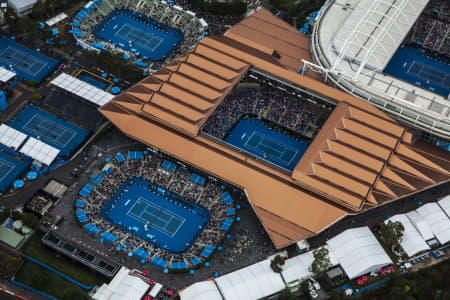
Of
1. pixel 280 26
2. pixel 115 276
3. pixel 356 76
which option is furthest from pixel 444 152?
pixel 115 276

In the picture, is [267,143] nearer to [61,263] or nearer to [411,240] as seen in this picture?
[411,240]

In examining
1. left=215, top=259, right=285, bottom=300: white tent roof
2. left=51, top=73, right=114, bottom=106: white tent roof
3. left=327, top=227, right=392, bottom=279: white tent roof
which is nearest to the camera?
left=215, top=259, right=285, bottom=300: white tent roof

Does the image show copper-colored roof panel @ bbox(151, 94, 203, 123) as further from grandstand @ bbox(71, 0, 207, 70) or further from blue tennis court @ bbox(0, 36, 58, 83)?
blue tennis court @ bbox(0, 36, 58, 83)

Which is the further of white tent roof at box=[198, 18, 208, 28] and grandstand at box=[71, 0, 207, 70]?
white tent roof at box=[198, 18, 208, 28]

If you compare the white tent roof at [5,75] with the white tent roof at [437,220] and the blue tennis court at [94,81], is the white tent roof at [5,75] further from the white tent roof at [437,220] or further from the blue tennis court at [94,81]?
the white tent roof at [437,220]

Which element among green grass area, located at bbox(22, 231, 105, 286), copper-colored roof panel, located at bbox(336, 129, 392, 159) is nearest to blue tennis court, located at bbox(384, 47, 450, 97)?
copper-colored roof panel, located at bbox(336, 129, 392, 159)

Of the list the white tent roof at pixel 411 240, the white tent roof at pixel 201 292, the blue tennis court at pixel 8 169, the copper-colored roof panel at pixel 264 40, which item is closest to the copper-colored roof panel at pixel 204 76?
the copper-colored roof panel at pixel 264 40

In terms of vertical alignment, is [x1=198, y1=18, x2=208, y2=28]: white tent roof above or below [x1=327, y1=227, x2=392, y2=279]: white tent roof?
above

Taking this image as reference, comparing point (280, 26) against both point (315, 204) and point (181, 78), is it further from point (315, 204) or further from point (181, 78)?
point (315, 204)
